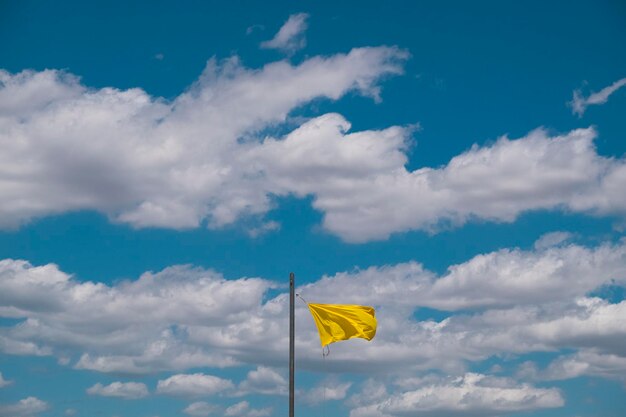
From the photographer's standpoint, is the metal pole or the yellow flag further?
the yellow flag

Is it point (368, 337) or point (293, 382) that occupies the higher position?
point (368, 337)

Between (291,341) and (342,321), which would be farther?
(342,321)

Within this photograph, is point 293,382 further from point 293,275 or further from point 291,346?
point 293,275

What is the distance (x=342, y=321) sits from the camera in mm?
58281

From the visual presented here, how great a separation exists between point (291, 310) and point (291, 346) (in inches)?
97.0

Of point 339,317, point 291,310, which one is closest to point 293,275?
point 291,310

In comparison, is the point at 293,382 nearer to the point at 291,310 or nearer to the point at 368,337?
the point at 291,310

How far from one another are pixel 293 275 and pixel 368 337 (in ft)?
30.6

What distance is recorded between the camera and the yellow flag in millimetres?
57781

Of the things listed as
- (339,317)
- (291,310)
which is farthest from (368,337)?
(291,310)

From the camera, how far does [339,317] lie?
58250 millimetres

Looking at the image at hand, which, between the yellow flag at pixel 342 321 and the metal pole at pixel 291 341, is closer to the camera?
the metal pole at pixel 291 341

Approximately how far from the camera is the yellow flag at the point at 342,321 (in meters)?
57.8

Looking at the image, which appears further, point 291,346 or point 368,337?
point 368,337
